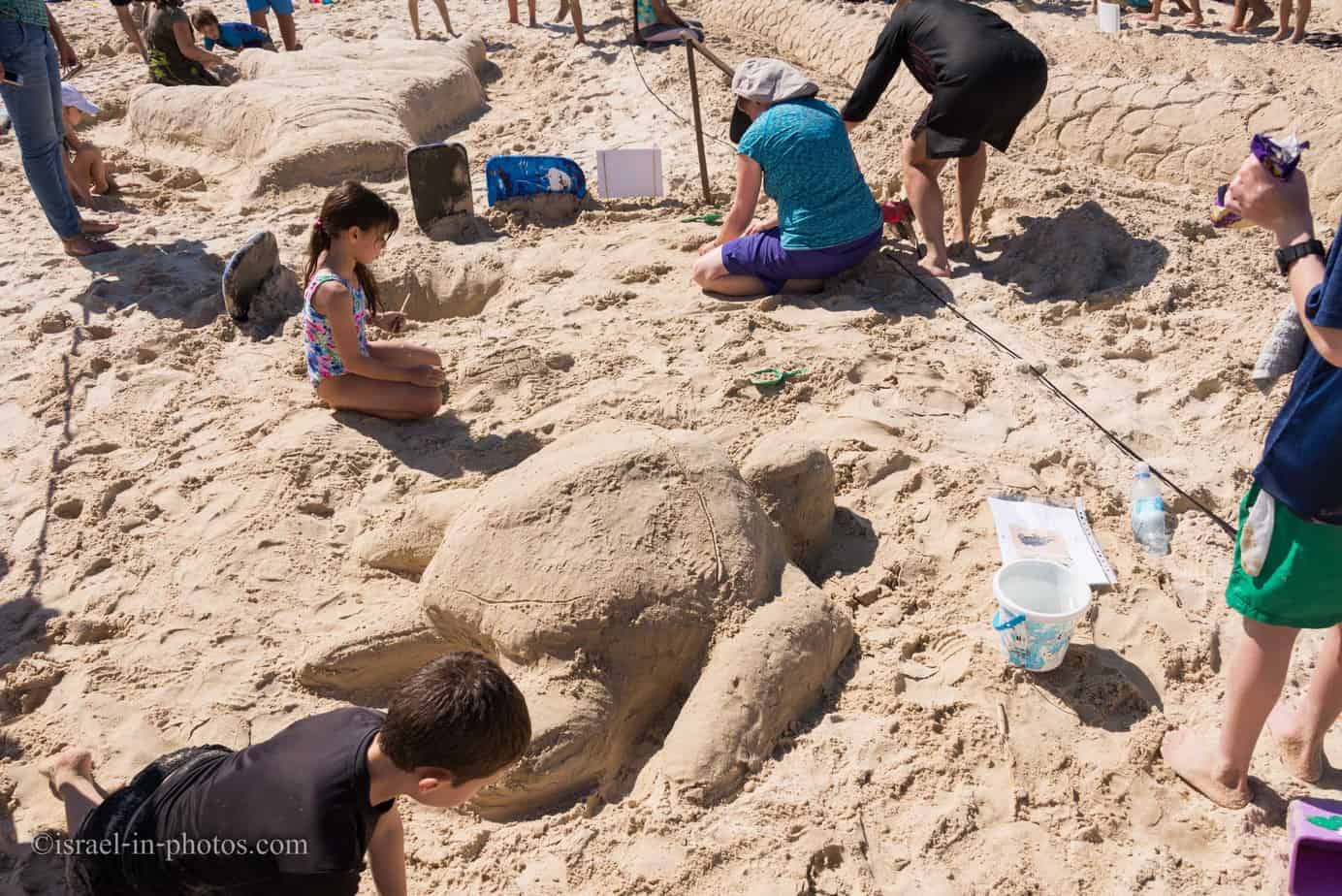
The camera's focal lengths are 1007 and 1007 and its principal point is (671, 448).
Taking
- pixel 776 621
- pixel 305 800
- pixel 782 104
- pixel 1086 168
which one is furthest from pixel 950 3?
pixel 305 800

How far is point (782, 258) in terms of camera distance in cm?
421

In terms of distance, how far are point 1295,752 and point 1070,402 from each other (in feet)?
5.12

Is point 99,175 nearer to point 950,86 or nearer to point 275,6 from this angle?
point 275,6

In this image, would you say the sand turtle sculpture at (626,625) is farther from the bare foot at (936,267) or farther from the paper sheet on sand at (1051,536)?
the bare foot at (936,267)

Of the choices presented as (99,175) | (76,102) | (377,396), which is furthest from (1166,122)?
(76,102)

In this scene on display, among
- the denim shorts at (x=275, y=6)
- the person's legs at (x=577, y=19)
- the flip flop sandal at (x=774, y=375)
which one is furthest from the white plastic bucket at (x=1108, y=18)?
the denim shorts at (x=275, y=6)

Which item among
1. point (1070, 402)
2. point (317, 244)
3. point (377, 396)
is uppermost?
point (317, 244)

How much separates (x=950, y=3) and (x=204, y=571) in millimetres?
3852

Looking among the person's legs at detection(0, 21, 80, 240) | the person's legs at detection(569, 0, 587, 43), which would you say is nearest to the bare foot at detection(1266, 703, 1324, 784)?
the person's legs at detection(0, 21, 80, 240)

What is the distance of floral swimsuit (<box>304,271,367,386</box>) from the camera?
11.2 ft

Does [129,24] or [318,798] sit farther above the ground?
[129,24]

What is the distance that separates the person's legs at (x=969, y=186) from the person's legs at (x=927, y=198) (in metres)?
0.17

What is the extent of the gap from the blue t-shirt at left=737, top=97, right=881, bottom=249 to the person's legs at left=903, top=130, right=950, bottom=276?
44 cm

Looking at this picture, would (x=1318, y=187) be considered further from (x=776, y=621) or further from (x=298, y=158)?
(x=298, y=158)
